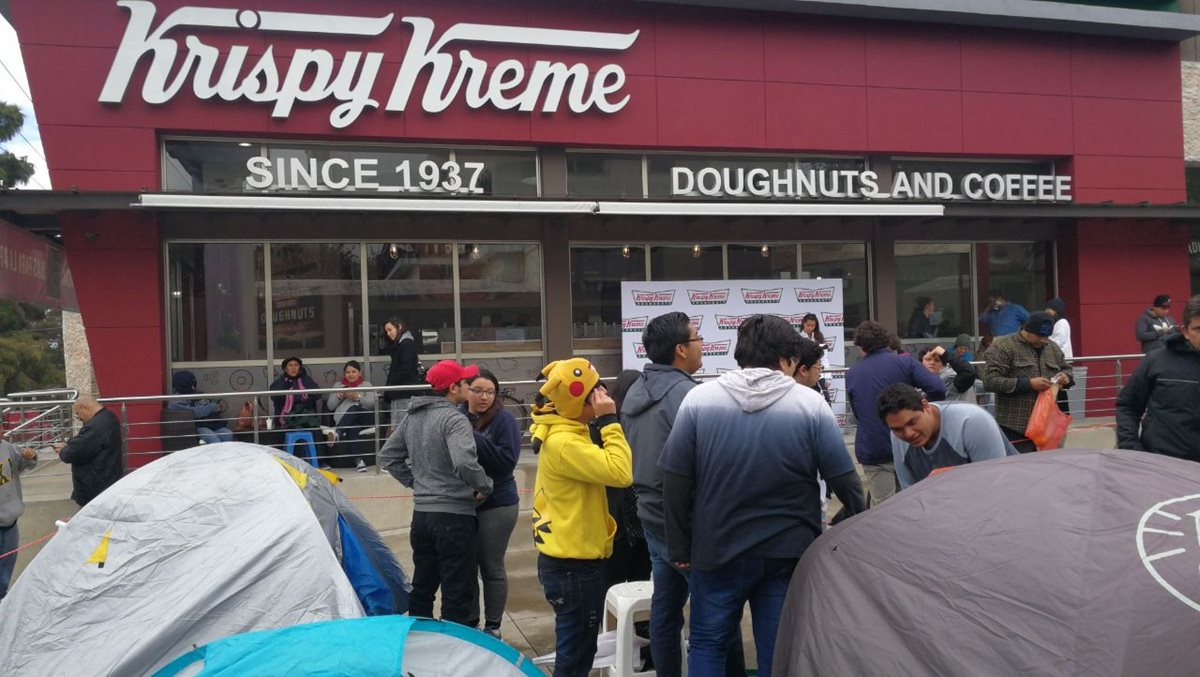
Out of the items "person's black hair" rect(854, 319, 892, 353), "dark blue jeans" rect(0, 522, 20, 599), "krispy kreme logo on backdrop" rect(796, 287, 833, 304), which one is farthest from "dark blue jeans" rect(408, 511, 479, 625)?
"krispy kreme logo on backdrop" rect(796, 287, 833, 304)

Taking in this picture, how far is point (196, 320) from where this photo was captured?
12.2 metres

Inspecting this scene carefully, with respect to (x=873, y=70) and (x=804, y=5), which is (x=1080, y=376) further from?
(x=804, y=5)

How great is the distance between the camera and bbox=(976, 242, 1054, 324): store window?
1544 centimetres

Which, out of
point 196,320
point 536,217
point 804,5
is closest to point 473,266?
point 536,217

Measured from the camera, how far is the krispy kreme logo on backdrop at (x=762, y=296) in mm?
13711

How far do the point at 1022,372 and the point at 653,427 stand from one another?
379cm

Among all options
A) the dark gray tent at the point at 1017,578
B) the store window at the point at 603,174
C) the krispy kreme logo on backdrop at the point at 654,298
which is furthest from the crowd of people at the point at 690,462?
the store window at the point at 603,174

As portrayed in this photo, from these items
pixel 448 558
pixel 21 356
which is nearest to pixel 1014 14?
pixel 448 558

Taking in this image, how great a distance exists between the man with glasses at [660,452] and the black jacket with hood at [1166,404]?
2.89 m

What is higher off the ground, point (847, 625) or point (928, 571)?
point (928, 571)

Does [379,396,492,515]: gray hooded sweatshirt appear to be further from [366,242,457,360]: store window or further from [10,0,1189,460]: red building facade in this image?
[366,242,457,360]: store window

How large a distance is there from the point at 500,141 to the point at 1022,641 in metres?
11.3

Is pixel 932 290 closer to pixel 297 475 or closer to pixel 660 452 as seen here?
pixel 660 452

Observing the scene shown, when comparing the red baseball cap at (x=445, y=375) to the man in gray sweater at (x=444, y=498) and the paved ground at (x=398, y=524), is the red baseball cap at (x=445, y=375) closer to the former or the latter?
the man in gray sweater at (x=444, y=498)
